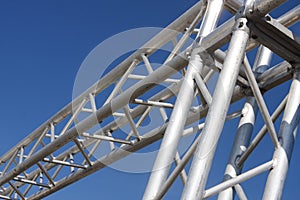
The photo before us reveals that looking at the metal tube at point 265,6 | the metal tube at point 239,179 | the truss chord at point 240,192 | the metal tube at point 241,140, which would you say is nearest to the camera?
the metal tube at point 239,179

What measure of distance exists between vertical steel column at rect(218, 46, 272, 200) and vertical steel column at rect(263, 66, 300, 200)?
22.3 inches

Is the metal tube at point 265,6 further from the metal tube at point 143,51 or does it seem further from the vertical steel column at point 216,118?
the metal tube at point 143,51

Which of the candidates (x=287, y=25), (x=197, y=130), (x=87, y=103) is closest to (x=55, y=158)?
(x=87, y=103)

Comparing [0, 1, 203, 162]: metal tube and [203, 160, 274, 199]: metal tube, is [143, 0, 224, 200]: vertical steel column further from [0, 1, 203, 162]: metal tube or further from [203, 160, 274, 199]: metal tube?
[0, 1, 203, 162]: metal tube

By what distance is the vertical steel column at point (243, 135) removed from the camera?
5.26 m

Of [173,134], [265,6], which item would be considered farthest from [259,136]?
[265,6]

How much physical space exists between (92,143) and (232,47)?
5353 millimetres

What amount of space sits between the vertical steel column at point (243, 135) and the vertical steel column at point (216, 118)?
3.44 ft

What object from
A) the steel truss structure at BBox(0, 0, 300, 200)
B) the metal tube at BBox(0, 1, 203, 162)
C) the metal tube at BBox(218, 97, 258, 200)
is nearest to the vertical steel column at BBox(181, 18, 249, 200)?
the steel truss structure at BBox(0, 0, 300, 200)

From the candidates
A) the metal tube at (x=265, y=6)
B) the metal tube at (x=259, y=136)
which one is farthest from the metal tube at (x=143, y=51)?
the metal tube at (x=259, y=136)

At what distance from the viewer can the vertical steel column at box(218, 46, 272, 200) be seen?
207 inches

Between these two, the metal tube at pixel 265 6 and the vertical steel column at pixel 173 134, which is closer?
the metal tube at pixel 265 6

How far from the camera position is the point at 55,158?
10.3 metres

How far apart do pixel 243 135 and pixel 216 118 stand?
1.24 m
